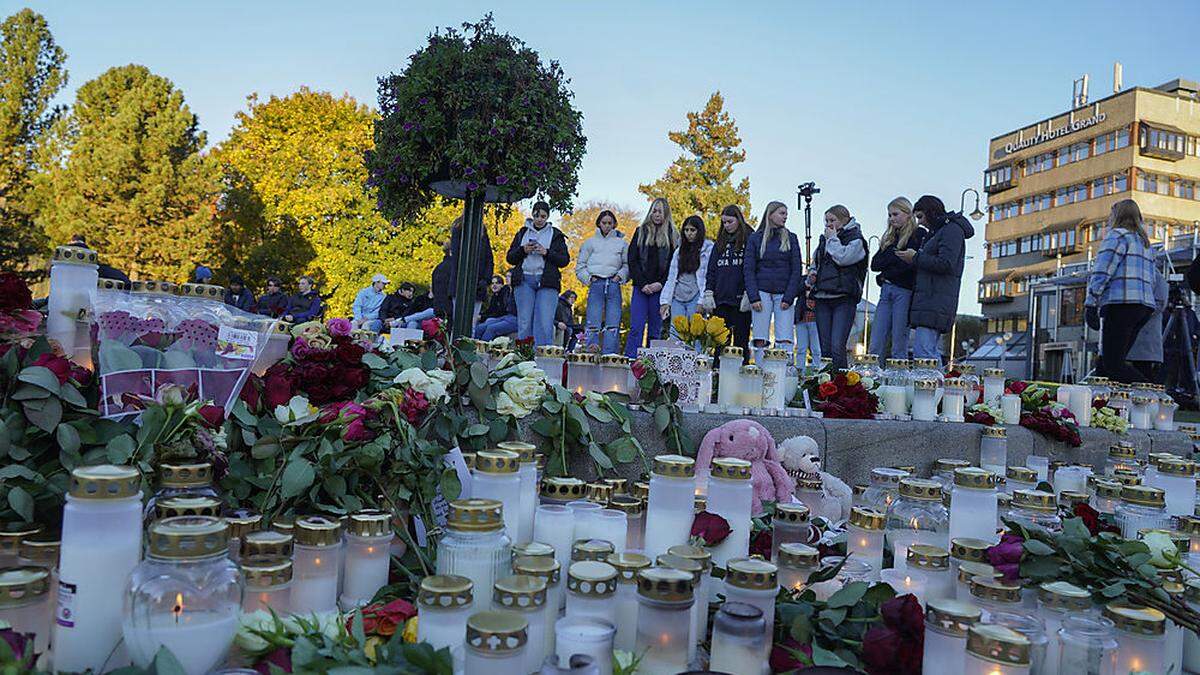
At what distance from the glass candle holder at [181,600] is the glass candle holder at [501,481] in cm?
70

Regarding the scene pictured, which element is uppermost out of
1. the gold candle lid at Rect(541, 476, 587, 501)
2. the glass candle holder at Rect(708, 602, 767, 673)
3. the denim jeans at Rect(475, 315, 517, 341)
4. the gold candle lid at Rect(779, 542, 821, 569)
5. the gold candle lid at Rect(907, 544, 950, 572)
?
the denim jeans at Rect(475, 315, 517, 341)

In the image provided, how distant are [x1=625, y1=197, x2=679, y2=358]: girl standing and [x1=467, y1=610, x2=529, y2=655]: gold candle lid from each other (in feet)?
19.8

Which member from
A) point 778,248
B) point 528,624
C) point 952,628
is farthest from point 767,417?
point 778,248

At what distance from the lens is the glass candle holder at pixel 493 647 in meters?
1.19

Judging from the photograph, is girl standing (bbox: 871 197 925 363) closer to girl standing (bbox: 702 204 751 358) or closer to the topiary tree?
girl standing (bbox: 702 204 751 358)

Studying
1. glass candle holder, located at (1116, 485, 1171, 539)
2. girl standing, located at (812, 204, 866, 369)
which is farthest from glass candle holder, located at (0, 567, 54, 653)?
girl standing, located at (812, 204, 866, 369)

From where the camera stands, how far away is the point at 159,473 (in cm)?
174

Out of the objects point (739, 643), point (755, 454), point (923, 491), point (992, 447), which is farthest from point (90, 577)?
point (992, 447)

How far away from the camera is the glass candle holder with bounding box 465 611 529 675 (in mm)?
1188

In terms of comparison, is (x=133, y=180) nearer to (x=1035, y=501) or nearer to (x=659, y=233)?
(x=659, y=233)

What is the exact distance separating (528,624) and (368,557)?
0.60 m

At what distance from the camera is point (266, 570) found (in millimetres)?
1451

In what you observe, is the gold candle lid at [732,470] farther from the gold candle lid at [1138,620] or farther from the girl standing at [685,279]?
the girl standing at [685,279]

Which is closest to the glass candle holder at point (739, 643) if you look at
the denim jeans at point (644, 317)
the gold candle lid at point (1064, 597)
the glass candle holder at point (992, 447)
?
the gold candle lid at point (1064, 597)
